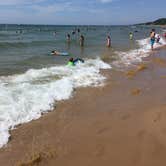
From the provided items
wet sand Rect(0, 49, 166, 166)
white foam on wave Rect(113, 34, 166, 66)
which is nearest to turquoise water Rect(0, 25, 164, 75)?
white foam on wave Rect(113, 34, 166, 66)

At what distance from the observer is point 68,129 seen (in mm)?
5996

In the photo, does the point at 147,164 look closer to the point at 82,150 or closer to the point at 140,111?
the point at 82,150

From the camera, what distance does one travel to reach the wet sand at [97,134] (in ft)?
15.5

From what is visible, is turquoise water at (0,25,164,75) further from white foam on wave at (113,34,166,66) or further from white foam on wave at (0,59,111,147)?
white foam on wave at (0,59,111,147)

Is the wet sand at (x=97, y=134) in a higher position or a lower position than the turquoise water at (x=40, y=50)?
lower

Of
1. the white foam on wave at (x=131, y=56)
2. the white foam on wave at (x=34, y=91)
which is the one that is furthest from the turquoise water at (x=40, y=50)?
the white foam on wave at (x=34, y=91)

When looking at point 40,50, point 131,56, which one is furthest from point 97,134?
point 40,50

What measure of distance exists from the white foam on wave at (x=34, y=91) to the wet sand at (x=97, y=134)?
0.34m

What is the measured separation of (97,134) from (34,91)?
3.81 metres

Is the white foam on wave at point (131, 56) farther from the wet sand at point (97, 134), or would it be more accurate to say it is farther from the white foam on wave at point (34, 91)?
the wet sand at point (97, 134)

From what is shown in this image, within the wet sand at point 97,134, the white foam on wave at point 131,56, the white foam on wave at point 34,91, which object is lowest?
the wet sand at point 97,134

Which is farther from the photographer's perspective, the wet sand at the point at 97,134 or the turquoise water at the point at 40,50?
the turquoise water at the point at 40,50

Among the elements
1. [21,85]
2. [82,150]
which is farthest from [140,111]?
[21,85]

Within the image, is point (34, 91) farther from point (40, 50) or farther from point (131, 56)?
point (40, 50)
